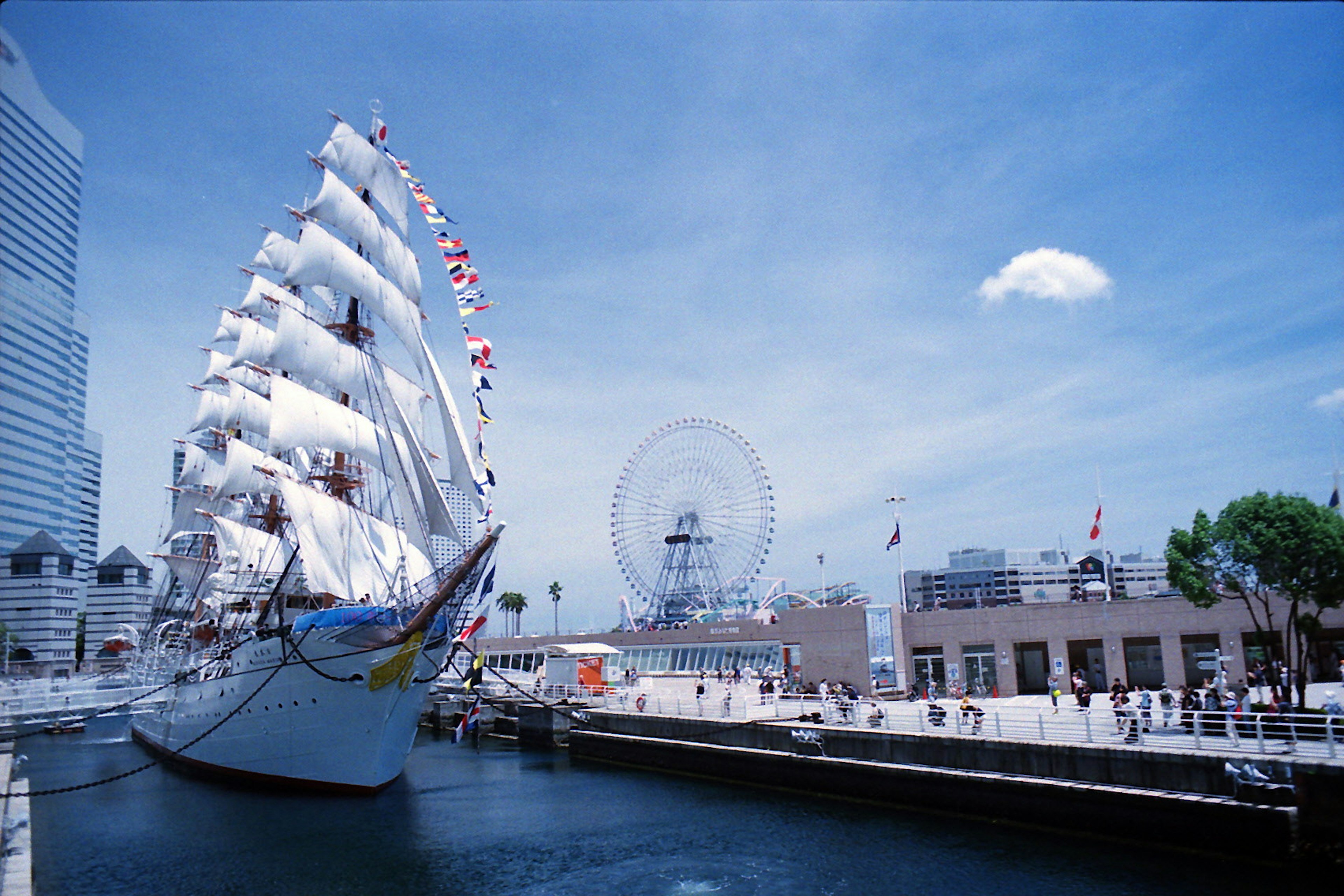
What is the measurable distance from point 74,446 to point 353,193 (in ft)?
578

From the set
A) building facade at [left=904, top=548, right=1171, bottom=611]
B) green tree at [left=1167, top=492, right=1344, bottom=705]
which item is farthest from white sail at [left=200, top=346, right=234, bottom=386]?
building facade at [left=904, top=548, right=1171, bottom=611]

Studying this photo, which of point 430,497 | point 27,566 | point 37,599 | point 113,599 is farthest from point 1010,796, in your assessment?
point 113,599

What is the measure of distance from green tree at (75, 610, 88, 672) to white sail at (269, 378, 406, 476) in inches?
5168

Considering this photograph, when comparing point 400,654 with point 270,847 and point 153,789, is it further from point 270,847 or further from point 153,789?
point 153,789

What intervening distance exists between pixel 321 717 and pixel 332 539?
9.43 m

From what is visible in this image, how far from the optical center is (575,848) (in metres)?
24.5

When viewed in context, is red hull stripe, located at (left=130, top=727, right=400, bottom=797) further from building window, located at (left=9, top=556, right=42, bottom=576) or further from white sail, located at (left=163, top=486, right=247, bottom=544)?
building window, located at (left=9, top=556, right=42, bottom=576)

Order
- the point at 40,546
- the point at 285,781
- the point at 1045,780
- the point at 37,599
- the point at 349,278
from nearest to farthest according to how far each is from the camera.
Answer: the point at 1045,780 < the point at 285,781 < the point at 349,278 < the point at 37,599 < the point at 40,546

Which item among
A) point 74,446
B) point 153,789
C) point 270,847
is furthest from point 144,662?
point 74,446

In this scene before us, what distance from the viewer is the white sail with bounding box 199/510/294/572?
54188 millimetres

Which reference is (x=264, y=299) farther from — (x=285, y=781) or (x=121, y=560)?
(x=121, y=560)

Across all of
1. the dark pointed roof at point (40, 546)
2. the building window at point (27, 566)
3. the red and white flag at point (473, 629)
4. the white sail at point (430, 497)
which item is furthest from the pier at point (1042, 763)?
the dark pointed roof at point (40, 546)

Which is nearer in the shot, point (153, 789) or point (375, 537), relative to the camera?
point (153, 789)

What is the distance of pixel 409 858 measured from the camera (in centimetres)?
2395
